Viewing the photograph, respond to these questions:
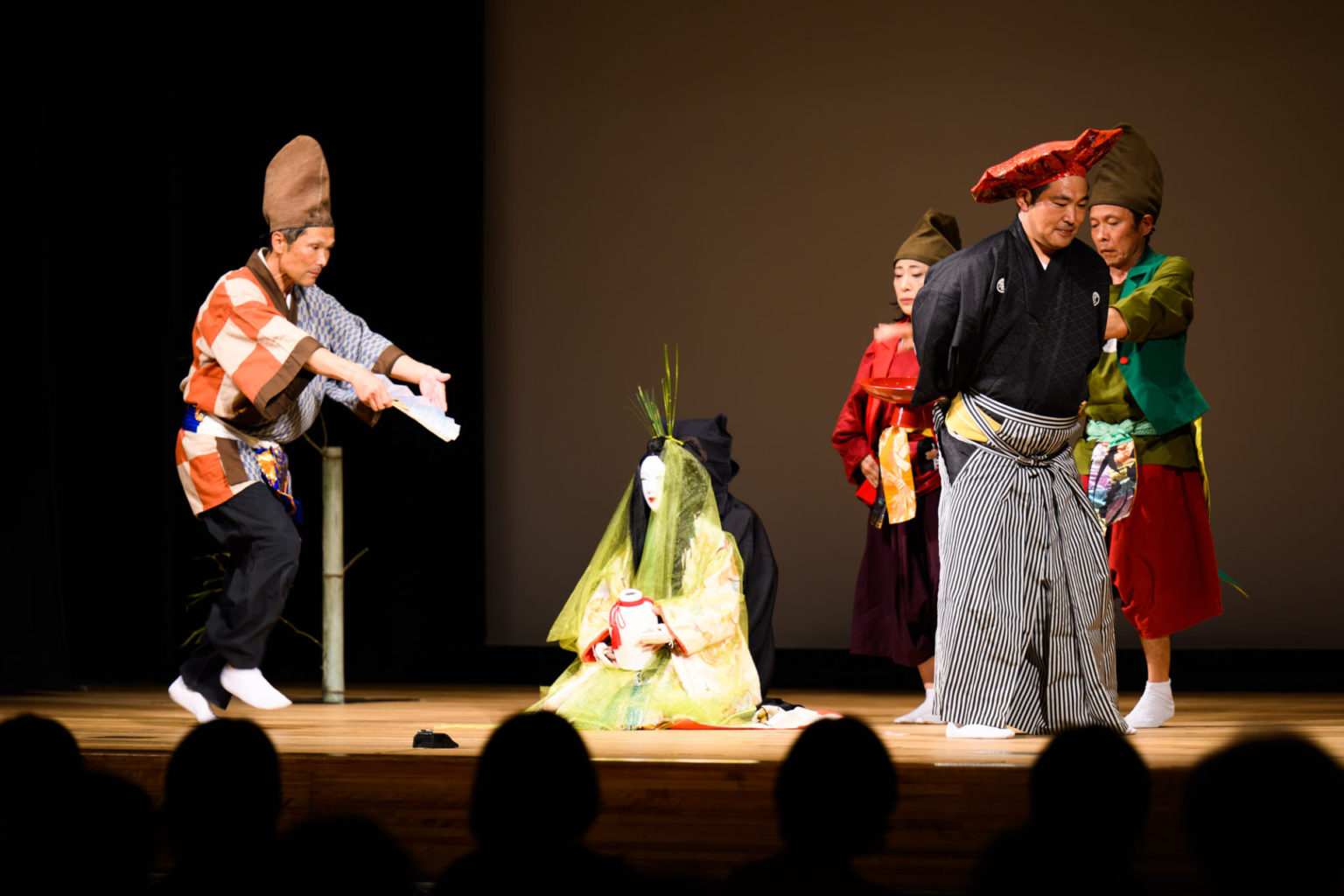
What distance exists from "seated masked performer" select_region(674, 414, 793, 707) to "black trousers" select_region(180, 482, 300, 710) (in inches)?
51.1

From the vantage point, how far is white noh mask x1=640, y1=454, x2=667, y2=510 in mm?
4324

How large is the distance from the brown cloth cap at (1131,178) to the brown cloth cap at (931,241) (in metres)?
0.72

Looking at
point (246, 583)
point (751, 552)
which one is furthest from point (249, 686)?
point (751, 552)

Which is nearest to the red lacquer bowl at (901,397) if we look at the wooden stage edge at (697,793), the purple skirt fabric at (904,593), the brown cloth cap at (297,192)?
the purple skirt fabric at (904,593)

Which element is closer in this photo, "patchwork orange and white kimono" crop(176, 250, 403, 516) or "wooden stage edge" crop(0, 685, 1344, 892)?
"wooden stage edge" crop(0, 685, 1344, 892)

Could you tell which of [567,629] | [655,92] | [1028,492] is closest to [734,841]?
[1028,492]

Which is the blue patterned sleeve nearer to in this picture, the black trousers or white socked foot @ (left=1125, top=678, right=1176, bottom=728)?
the black trousers

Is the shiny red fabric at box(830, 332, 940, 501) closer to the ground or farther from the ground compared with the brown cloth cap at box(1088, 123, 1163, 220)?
closer to the ground

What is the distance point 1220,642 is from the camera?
19.7 feet

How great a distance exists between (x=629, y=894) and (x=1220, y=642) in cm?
521

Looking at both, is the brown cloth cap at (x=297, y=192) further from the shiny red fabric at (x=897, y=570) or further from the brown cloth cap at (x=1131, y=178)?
the brown cloth cap at (x=1131, y=178)

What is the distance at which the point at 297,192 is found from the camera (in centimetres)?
386

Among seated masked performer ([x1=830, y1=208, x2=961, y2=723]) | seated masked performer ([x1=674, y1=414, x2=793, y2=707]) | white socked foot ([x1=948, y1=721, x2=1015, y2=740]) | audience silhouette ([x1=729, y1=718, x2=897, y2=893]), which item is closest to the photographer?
audience silhouette ([x1=729, y1=718, x2=897, y2=893])

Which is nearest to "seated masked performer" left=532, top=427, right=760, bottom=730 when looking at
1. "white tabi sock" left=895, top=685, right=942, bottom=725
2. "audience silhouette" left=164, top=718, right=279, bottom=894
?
"white tabi sock" left=895, top=685, right=942, bottom=725
